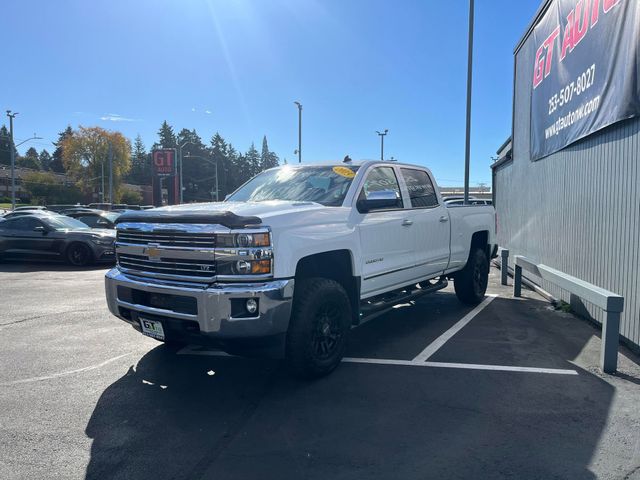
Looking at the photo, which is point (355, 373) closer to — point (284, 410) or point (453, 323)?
point (284, 410)

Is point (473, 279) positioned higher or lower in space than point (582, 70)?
lower

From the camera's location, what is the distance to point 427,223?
258 inches

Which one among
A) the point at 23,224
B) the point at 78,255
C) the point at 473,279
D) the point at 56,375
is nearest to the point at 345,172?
the point at 473,279

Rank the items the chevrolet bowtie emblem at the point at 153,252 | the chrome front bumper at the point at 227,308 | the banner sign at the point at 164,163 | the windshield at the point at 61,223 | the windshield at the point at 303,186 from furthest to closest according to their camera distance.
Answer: the banner sign at the point at 164,163 → the windshield at the point at 61,223 → the windshield at the point at 303,186 → the chevrolet bowtie emblem at the point at 153,252 → the chrome front bumper at the point at 227,308

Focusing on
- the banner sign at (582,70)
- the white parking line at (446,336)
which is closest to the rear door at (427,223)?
the white parking line at (446,336)

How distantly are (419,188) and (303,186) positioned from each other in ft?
6.06

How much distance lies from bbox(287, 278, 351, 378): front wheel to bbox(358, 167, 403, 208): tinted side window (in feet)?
4.18

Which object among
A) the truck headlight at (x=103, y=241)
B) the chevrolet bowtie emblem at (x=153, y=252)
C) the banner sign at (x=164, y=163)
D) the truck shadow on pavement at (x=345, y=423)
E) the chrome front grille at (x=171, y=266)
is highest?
the banner sign at (x=164, y=163)

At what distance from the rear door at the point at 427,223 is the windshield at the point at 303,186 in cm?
112

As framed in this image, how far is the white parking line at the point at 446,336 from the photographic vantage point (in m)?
5.48

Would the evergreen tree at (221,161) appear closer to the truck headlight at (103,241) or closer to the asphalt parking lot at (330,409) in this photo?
the truck headlight at (103,241)

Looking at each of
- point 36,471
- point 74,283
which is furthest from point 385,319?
point 74,283

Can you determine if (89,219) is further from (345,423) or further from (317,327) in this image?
(345,423)

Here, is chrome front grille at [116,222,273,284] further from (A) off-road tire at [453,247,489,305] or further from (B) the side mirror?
(A) off-road tire at [453,247,489,305]
